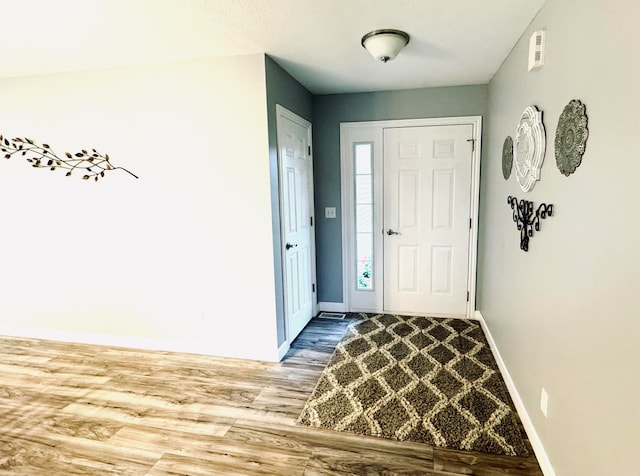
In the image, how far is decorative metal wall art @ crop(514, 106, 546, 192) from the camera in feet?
6.38

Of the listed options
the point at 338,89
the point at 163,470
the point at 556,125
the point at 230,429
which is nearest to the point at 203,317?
the point at 230,429

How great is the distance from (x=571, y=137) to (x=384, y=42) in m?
1.28

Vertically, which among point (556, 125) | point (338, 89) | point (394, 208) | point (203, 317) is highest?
point (338, 89)

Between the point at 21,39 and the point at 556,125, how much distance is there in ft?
10.3

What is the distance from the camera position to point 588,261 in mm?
1400

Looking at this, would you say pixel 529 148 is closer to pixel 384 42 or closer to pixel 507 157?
pixel 507 157

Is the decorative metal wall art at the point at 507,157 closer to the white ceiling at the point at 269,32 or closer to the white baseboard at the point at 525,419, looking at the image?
the white ceiling at the point at 269,32

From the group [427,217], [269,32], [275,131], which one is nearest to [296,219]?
[275,131]

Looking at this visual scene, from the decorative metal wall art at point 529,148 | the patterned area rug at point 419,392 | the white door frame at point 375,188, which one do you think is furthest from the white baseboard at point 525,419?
the decorative metal wall art at point 529,148

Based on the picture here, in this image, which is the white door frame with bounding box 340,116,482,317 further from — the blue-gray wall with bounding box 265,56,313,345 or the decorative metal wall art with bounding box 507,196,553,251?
the decorative metal wall art with bounding box 507,196,553,251

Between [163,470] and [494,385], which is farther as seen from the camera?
[494,385]

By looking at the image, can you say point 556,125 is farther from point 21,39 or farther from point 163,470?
point 21,39

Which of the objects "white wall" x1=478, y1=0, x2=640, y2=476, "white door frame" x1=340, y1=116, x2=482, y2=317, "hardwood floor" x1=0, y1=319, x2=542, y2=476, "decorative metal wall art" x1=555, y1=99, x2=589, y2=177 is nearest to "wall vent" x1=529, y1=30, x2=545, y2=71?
"white wall" x1=478, y1=0, x2=640, y2=476

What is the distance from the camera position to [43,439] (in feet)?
7.06
